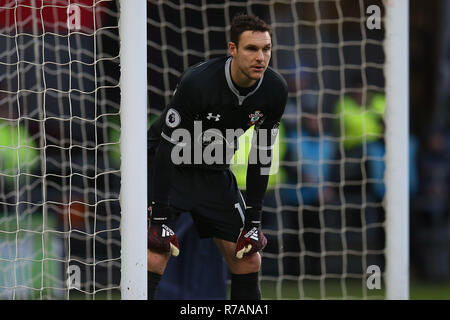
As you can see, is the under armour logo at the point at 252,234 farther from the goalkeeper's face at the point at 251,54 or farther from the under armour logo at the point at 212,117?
the goalkeeper's face at the point at 251,54

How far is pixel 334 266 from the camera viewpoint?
6.21 meters

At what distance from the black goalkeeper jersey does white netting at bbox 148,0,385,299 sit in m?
1.82

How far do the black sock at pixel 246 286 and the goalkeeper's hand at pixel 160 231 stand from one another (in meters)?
0.40

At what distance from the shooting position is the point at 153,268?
3.88 meters

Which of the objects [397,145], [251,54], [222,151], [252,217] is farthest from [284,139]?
[251,54]

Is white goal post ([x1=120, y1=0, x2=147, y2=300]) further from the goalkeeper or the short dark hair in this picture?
the short dark hair

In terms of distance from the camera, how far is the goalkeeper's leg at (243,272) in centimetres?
398

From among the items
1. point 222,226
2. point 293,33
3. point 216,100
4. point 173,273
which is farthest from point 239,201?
point 293,33

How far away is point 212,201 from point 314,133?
7.17 feet

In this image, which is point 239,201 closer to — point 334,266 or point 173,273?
point 173,273

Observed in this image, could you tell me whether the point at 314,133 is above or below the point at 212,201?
above

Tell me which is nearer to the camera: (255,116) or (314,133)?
(255,116)
